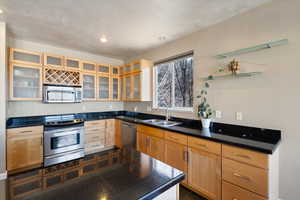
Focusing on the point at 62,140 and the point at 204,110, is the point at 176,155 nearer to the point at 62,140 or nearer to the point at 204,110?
the point at 204,110

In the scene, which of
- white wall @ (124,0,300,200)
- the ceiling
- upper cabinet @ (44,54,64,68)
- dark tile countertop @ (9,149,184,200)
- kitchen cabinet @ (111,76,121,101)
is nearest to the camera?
dark tile countertop @ (9,149,184,200)

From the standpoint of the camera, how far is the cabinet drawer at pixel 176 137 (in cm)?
216

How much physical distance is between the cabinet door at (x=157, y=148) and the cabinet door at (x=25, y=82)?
2.59 m

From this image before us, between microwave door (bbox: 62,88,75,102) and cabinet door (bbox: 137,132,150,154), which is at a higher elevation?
microwave door (bbox: 62,88,75,102)

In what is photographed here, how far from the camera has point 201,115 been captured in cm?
241

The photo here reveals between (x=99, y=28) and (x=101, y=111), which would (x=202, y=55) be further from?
(x=101, y=111)

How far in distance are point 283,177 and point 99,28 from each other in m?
3.42

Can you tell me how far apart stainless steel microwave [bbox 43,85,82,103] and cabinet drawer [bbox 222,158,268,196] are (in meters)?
3.35

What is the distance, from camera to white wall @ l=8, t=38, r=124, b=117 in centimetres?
302

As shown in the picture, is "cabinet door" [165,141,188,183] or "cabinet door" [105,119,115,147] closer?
"cabinet door" [165,141,188,183]

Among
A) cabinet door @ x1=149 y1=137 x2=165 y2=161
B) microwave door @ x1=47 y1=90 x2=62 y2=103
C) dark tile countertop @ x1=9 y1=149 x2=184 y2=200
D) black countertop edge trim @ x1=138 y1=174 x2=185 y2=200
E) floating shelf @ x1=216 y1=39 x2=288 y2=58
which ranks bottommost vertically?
cabinet door @ x1=149 y1=137 x2=165 y2=161

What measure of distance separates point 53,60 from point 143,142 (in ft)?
8.91

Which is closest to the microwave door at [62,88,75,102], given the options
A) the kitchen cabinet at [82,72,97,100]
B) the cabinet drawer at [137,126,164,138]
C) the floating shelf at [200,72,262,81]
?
the kitchen cabinet at [82,72,97,100]

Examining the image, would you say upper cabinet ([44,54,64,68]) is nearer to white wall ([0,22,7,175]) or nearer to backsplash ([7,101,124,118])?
white wall ([0,22,7,175])
